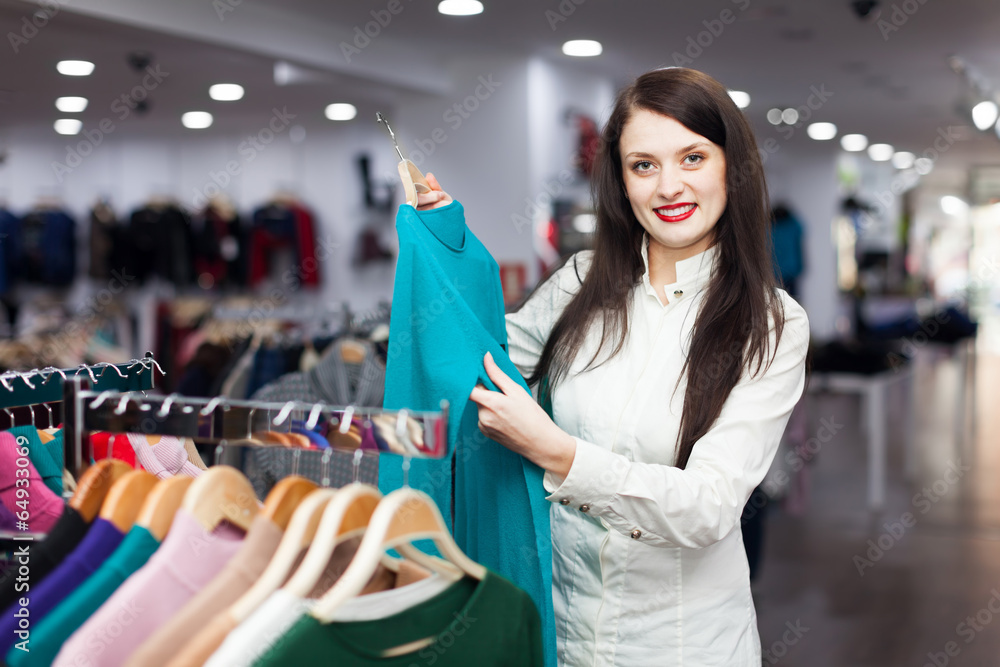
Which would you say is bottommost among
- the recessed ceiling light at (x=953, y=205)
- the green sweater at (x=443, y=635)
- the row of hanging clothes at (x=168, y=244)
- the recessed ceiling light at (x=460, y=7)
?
the green sweater at (x=443, y=635)

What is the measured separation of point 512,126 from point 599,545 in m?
4.65

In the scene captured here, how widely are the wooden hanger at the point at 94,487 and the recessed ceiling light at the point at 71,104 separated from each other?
20.1 ft

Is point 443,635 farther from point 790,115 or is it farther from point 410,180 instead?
point 790,115

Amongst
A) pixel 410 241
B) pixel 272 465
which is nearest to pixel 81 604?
pixel 410 241

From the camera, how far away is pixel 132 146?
8391 mm

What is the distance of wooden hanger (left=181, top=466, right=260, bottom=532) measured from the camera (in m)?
0.98

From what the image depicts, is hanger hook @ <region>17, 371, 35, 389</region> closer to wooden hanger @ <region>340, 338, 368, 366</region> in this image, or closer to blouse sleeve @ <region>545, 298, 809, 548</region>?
blouse sleeve @ <region>545, 298, 809, 548</region>

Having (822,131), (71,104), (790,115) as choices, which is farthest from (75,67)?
(822,131)

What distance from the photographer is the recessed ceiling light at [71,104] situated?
639 cm

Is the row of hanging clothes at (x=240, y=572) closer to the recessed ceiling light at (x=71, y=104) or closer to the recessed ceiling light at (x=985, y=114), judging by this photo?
the recessed ceiling light at (x=71, y=104)

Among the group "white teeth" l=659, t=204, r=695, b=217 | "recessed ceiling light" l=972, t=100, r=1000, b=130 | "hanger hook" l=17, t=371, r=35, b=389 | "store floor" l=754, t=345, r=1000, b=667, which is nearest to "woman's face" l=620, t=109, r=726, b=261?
"white teeth" l=659, t=204, r=695, b=217

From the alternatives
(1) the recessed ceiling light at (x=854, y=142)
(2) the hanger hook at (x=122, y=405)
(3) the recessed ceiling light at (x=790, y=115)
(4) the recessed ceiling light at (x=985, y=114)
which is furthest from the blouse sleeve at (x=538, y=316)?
(1) the recessed ceiling light at (x=854, y=142)

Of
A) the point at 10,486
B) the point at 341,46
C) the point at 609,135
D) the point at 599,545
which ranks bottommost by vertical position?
the point at 599,545

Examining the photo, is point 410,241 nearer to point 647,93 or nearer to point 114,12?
point 647,93
